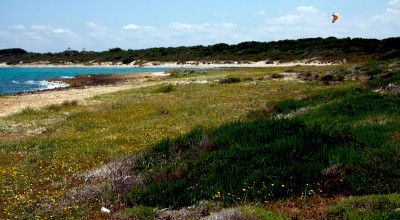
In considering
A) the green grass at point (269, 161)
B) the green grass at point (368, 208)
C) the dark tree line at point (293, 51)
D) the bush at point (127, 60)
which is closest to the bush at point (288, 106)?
the green grass at point (269, 161)

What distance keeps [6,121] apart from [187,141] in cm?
2168

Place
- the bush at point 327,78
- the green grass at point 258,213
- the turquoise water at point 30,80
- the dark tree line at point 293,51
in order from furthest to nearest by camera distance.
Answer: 1. the dark tree line at point 293,51
2. the turquoise water at point 30,80
3. the bush at point 327,78
4. the green grass at point 258,213

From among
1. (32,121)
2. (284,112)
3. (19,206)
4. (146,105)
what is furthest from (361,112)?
(32,121)

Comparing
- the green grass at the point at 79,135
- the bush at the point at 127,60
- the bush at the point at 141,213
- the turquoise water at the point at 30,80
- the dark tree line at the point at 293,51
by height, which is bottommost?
the turquoise water at the point at 30,80

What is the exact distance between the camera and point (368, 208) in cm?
1009

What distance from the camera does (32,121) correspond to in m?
32.8

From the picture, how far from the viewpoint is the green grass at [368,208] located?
31.5 feet

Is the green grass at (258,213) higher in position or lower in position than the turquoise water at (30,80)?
higher

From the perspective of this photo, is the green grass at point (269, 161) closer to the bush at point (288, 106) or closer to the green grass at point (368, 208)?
the green grass at point (368, 208)

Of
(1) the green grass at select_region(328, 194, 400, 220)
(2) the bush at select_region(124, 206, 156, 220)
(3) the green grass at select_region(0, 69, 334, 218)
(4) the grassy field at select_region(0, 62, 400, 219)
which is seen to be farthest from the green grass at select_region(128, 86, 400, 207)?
(3) the green grass at select_region(0, 69, 334, 218)

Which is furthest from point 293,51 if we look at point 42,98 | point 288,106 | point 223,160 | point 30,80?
point 223,160

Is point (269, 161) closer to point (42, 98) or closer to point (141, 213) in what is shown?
point (141, 213)

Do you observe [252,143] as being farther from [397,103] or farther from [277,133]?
[397,103]

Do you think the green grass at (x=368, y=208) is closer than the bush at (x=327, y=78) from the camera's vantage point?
Yes
